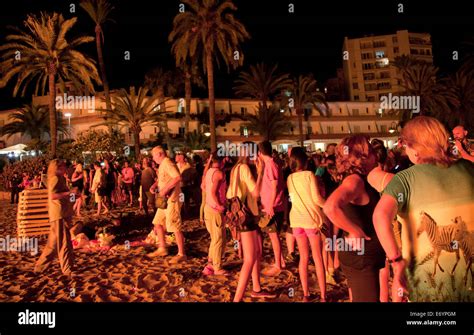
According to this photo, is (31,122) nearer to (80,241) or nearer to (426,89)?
(426,89)

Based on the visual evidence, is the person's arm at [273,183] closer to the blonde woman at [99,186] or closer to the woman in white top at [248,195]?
the woman in white top at [248,195]

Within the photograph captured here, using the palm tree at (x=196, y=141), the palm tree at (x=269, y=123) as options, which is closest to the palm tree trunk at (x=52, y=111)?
the palm tree at (x=196, y=141)

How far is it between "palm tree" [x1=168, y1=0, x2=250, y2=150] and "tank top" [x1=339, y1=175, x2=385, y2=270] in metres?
23.0

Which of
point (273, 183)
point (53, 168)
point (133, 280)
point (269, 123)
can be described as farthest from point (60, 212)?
point (269, 123)

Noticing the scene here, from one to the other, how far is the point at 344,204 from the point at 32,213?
8.03 m

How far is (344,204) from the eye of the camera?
3062mm

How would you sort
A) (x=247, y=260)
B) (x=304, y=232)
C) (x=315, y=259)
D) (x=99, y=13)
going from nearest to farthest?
1. (x=247, y=260)
2. (x=315, y=259)
3. (x=304, y=232)
4. (x=99, y=13)

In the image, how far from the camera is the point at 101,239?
28.7ft

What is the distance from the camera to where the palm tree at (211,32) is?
26609 millimetres

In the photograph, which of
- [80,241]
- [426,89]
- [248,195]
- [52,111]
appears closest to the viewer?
[248,195]

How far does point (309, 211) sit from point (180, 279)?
8.33ft
